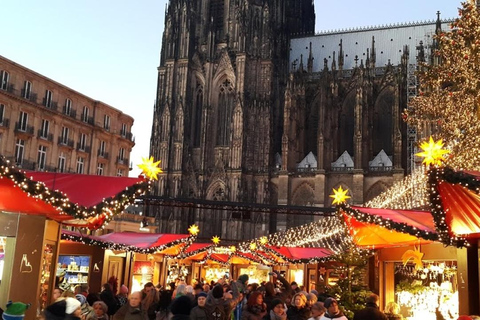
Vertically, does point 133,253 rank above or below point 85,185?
A: below

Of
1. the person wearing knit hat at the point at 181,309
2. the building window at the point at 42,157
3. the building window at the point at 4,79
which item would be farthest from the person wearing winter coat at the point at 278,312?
the building window at the point at 42,157

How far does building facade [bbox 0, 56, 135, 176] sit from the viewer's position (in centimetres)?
3247

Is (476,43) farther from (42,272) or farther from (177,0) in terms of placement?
(177,0)

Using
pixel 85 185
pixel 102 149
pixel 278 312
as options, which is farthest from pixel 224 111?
pixel 278 312

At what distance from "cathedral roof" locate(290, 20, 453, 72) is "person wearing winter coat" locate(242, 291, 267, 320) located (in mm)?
38477

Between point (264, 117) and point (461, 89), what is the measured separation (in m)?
28.5

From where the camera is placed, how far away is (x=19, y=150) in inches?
1307

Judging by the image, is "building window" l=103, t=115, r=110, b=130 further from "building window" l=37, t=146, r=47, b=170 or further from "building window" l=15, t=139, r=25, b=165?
"building window" l=15, t=139, r=25, b=165

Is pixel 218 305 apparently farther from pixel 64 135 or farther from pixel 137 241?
pixel 64 135

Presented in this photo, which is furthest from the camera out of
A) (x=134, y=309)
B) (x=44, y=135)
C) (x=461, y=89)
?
(x=44, y=135)

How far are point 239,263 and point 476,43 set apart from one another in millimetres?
18576

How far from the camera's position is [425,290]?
37.1 feet

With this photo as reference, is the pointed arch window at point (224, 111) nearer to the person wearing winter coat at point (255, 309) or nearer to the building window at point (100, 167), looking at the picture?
the building window at point (100, 167)

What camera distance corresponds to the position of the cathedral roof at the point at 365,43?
151 feet
